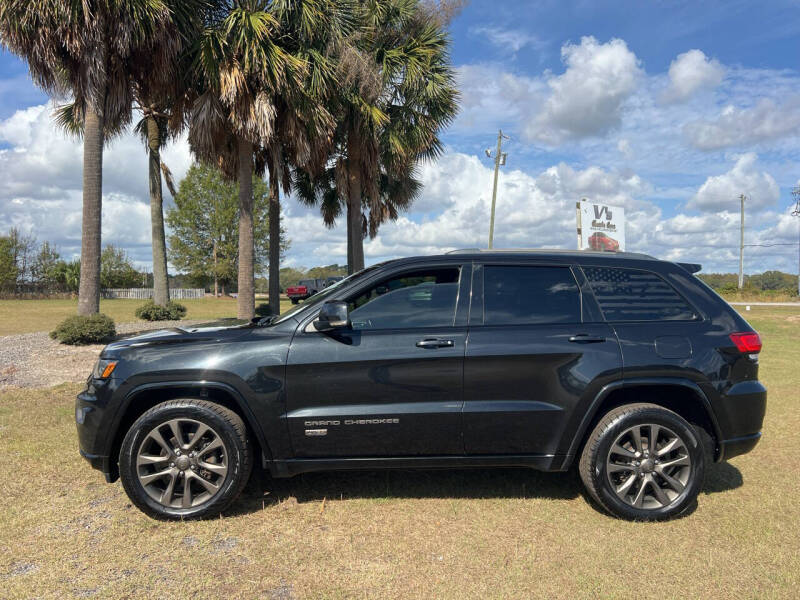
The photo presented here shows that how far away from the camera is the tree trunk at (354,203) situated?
50.8 ft

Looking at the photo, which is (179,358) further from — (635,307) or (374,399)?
(635,307)

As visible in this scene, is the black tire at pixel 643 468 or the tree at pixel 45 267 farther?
the tree at pixel 45 267

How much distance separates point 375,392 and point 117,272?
64113 mm

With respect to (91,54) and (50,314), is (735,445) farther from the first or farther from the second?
(50,314)

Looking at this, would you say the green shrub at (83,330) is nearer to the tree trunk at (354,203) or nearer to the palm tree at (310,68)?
the palm tree at (310,68)

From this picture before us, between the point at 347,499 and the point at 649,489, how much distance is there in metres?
2.03

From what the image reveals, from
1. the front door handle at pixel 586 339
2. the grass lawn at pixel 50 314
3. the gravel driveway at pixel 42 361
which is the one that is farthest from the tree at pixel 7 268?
the front door handle at pixel 586 339

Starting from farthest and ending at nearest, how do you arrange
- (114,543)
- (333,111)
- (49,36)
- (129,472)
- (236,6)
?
(333,111)
(236,6)
(49,36)
(129,472)
(114,543)

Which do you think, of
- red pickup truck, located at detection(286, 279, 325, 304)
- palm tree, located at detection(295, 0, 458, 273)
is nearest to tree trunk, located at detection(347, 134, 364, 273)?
A: palm tree, located at detection(295, 0, 458, 273)

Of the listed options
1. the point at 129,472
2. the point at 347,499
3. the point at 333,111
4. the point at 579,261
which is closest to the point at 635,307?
the point at 579,261

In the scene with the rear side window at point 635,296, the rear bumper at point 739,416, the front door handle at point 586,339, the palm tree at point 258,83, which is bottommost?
the rear bumper at point 739,416

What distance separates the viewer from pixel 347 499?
383 cm

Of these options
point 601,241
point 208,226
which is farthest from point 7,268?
point 601,241

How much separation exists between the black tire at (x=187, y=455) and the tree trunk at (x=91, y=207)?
8982mm
